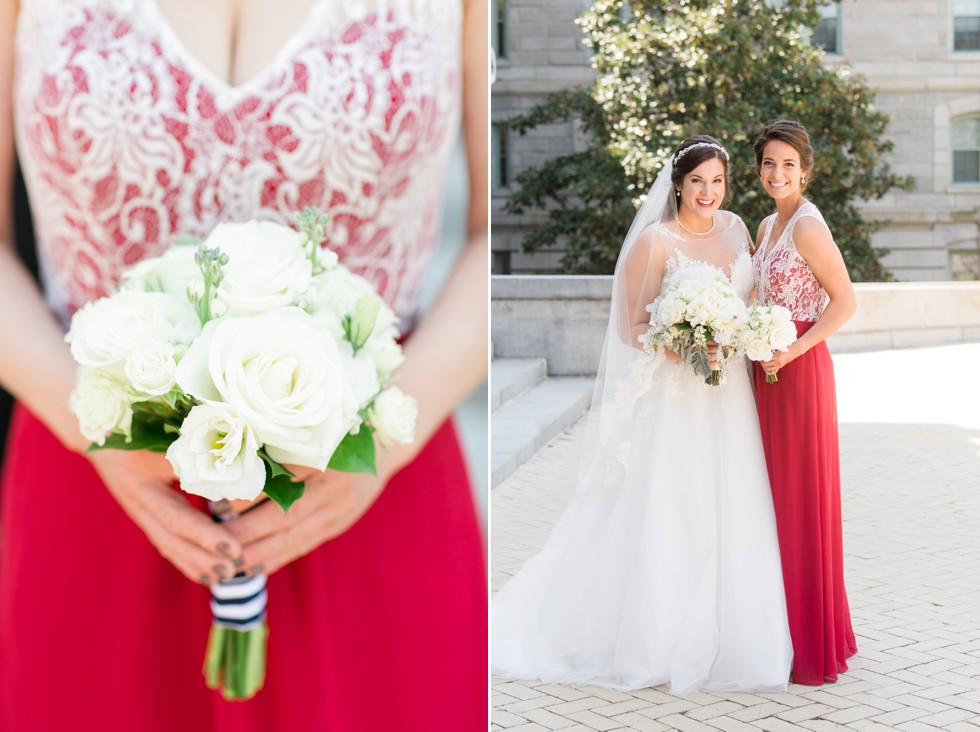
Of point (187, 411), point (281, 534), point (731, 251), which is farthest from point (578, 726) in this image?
point (187, 411)

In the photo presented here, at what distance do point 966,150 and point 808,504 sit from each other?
2571 cm

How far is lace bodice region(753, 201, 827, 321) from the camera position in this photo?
5488 millimetres

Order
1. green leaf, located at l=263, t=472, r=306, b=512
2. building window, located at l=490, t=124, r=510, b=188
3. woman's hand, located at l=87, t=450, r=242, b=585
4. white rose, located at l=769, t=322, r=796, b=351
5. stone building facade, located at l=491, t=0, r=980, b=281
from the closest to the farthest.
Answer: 1. green leaf, located at l=263, t=472, r=306, b=512
2. woman's hand, located at l=87, t=450, r=242, b=585
3. white rose, located at l=769, t=322, r=796, b=351
4. stone building facade, located at l=491, t=0, r=980, b=281
5. building window, located at l=490, t=124, r=510, b=188

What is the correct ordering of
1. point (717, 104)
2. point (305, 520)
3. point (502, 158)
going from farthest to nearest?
1. point (502, 158)
2. point (717, 104)
3. point (305, 520)

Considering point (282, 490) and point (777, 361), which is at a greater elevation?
point (282, 490)

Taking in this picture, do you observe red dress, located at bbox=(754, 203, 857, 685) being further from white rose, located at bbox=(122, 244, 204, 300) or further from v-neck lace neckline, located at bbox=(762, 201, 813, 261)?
white rose, located at bbox=(122, 244, 204, 300)

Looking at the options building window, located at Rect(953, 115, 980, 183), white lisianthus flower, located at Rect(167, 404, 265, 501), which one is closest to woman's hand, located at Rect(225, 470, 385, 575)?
white lisianthus flower, located at Rect(167, 404, 265, 501)

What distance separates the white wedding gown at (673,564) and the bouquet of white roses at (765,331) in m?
0.33

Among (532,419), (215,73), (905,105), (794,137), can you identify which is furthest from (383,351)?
(905,105)

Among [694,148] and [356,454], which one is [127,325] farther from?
[694,148]

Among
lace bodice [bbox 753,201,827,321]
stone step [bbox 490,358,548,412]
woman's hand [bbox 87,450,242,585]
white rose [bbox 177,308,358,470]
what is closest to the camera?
white rose [bbox 177,308,358,470]

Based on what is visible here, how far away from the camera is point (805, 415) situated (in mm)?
5457

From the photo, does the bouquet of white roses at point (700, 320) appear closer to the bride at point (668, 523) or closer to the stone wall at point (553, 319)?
the bride at point (668, 523)

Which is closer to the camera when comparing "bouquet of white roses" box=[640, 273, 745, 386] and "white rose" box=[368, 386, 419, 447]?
"white rose" box=[368, 386, 419, 447]
